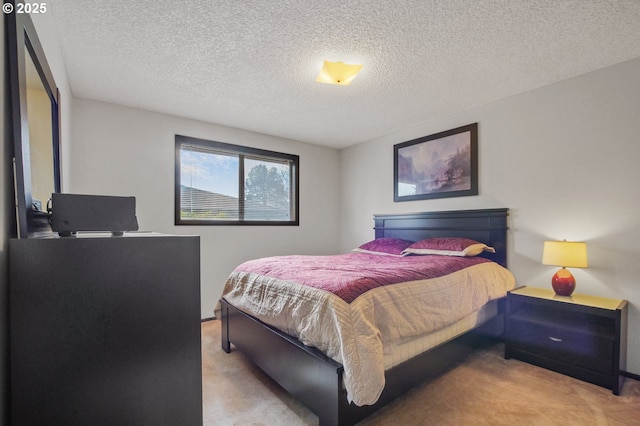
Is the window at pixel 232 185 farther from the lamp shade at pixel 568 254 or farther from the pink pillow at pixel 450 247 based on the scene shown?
the lamp shade at pixel 568 254

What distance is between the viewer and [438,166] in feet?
11.7

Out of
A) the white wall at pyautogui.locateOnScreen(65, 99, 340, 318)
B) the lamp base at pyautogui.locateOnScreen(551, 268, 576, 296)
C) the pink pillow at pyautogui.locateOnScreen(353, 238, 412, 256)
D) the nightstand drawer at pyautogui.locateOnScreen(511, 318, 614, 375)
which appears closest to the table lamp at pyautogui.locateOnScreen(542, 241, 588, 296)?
the lamp base at pyautogui.locateOnScreen(551, 268, 576, 296)

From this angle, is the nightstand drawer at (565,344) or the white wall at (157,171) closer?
the nightstand drawer at (565,344)

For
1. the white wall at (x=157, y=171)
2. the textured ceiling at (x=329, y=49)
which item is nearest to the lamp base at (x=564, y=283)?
the textured ceiling at (x=329, y=49)

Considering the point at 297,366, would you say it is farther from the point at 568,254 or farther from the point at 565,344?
the point at 568,254

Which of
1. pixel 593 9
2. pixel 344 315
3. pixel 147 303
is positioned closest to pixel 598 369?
pixel 344 315

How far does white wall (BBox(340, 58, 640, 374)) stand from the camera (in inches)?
90.0

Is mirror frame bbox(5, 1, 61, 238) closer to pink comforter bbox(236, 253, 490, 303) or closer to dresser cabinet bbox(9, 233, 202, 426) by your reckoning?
dresser cabinet bbox(9, 233, 202, 426)

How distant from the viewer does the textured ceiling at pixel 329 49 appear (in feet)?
5.78

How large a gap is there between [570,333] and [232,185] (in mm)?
3748

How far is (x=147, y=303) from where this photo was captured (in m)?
0.90

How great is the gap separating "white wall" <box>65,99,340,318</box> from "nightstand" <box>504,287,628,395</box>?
2.84 m

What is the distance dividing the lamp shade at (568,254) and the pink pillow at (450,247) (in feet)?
1.95

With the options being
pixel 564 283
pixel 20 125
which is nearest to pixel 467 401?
pixel 564 283
